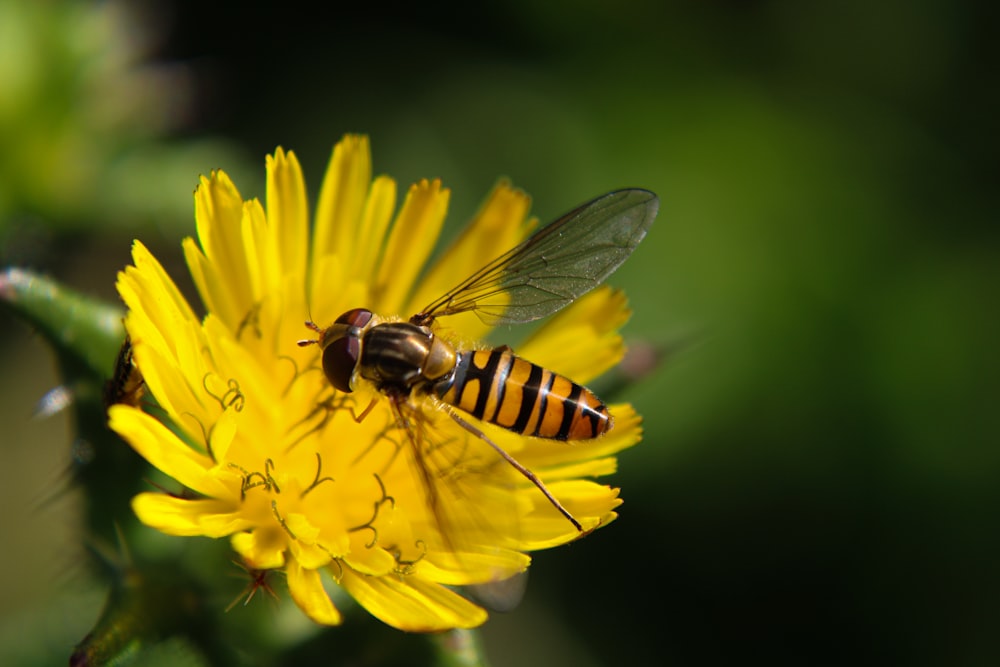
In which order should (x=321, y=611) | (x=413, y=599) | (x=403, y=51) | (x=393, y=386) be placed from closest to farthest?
(x=321, y=611) → (x=413, y=599) → (x=393, y=386) → (x=403, y=51)

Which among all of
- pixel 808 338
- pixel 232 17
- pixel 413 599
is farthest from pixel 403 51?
pixel 413 599

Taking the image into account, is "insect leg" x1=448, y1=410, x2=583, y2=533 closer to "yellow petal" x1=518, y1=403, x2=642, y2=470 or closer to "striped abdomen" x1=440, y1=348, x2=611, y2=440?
"striped abdomen" x1=440, y1=348, x2=611, y2=440

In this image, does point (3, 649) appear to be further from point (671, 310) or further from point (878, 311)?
point (878, 311)

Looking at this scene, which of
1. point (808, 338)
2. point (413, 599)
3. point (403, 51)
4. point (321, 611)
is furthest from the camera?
point (403, 51)

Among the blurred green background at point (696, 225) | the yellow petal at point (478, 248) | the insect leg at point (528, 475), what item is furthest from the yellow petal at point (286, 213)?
the blurred green background at point (696, 225)

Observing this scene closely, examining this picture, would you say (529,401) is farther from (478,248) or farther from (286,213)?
(286,213)

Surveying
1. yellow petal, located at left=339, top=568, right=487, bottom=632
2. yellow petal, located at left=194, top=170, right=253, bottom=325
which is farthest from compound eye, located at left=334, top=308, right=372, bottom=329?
yellow petal, located at left=339, top=568, right=487, bottom=632

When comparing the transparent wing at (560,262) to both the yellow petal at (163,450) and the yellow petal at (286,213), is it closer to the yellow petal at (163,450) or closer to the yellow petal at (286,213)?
the yellow petal at (286,213)
